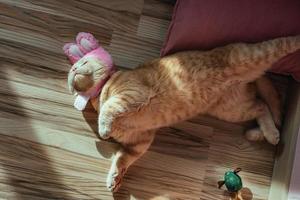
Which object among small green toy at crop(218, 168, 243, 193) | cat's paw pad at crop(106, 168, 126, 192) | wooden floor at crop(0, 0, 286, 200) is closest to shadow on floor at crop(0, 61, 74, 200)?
wooden floor at crop(0, 0, 286, 200)

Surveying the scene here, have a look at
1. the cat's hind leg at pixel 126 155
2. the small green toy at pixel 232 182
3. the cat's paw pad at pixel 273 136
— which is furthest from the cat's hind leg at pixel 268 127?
the cat's hind leg at pixel 126 155

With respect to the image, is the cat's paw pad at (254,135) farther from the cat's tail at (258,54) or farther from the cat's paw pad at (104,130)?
the cat's paw pad at (104,130)

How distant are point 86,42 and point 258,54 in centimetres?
55

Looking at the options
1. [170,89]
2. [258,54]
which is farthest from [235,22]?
→ [170,89]

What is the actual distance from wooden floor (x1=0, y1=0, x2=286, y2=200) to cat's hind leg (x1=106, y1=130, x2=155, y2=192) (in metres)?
0.05

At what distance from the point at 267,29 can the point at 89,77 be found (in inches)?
21.9

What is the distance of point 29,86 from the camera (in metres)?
1.50

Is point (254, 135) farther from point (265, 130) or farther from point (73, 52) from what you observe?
point (73, 52)

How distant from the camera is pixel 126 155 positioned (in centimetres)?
141

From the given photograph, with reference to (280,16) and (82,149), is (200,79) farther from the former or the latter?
(82,149)

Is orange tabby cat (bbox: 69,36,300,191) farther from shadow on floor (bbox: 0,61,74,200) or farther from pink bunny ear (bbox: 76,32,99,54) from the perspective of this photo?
shadow on floor (bbox: 0,61,74,200)

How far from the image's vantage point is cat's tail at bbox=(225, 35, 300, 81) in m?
1.29

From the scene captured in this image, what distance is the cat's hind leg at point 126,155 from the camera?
1.40 metres

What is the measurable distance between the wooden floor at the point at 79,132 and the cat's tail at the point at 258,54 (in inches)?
9.8
